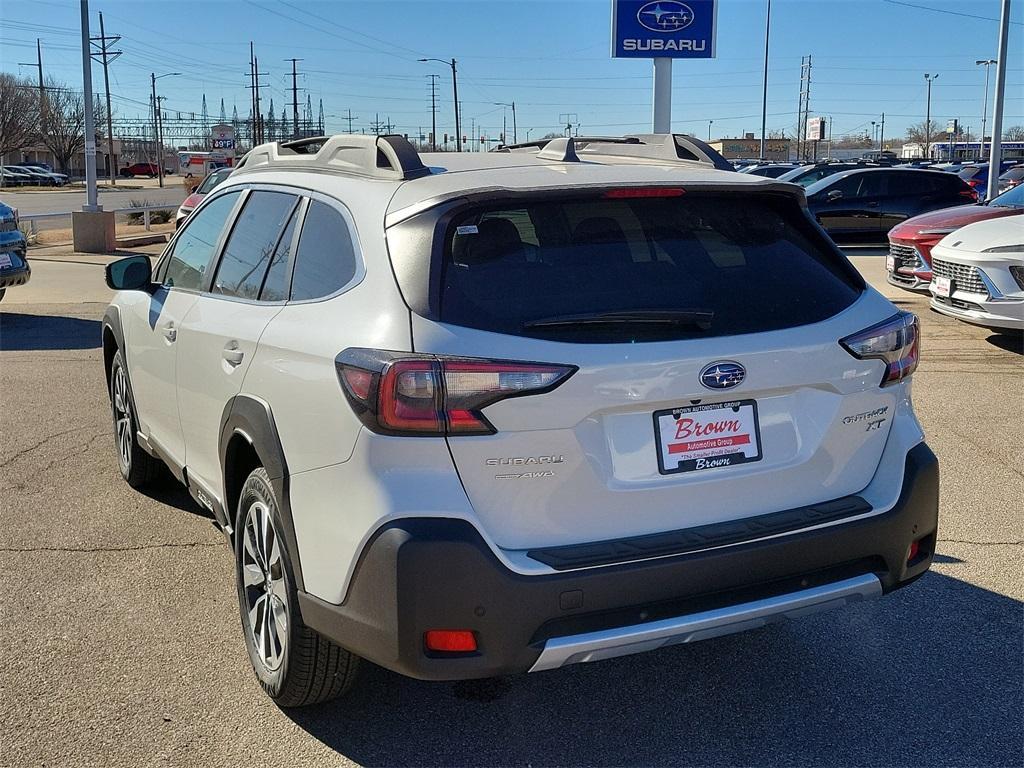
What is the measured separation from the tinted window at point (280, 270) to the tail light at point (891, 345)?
73.5 inches

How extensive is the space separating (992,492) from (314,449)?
408 cm

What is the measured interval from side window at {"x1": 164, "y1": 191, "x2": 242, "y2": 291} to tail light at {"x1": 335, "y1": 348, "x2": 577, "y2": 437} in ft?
6.52

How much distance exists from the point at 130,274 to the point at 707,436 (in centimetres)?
304

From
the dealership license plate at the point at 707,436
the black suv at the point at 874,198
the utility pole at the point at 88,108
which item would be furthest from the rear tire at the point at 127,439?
the black suv at the point at 874,198

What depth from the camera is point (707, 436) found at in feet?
9.59

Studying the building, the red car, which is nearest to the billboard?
the building

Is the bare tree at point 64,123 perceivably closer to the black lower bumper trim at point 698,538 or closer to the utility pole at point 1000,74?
the utility pole at point 1000,74

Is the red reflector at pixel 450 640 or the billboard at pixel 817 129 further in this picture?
the billboard at pixel 817 129

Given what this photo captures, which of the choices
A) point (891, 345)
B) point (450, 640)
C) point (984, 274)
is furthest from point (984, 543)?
point (984, 274)

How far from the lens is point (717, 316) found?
3002 millimetres

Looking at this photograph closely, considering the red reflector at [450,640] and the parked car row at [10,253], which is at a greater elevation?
the parked car row at [10,253]

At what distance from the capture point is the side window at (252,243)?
Result: 12.5 ft

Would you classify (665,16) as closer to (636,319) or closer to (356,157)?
(356,157)

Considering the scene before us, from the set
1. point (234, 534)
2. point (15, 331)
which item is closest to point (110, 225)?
point (15, 331)
